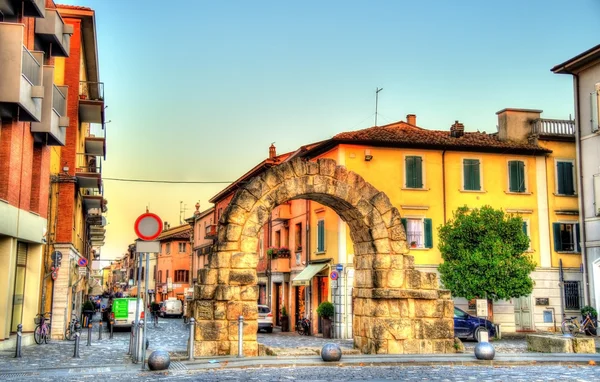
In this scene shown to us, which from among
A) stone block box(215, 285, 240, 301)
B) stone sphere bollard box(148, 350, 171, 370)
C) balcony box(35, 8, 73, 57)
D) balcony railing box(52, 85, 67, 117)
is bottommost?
stone sphere bollard box(148, 350, 171, 370)

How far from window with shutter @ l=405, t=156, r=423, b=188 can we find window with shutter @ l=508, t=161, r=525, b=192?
4534 mm

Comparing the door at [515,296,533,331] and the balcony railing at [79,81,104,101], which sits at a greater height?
the balcony railing at [79,81,104,101]

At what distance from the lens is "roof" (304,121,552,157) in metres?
A: 30.1

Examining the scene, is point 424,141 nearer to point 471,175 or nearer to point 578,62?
point 471,175

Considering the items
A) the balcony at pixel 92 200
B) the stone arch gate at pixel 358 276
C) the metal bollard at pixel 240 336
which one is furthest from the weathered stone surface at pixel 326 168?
the balcony at pixel 92 200

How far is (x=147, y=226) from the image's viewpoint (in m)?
14.6

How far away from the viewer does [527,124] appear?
3309cm

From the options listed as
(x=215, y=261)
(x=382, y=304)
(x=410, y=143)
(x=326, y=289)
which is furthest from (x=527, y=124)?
(x=215, y=261)

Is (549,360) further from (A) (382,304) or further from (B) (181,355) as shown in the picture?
(B) (181,355)

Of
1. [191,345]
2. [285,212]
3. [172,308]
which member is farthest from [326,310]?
[172,308]

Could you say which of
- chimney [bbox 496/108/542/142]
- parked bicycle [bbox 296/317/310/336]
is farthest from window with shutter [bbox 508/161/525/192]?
parked bicycle [bbox 296/317/310/336]

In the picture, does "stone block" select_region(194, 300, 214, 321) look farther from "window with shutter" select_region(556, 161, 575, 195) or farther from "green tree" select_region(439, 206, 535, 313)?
"window with shutter" select_region(556, 161, 575, 195)

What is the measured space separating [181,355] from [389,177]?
640 inches

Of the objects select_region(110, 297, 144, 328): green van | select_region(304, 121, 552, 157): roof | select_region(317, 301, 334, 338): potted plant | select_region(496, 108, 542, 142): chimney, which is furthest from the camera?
select_region(110, 297, 144, 328): green van
